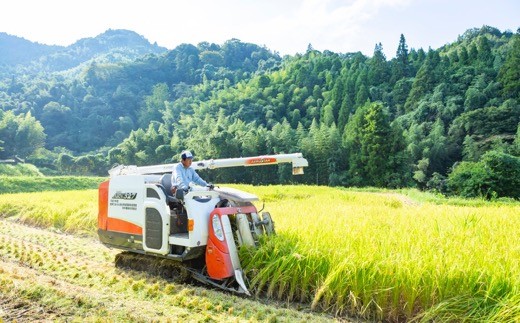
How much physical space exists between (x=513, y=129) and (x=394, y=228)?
4578 cm

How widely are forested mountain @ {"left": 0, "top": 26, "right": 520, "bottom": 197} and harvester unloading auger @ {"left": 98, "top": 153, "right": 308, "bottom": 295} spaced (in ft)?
73.0

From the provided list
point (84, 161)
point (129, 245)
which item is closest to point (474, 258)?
point (129, 245)

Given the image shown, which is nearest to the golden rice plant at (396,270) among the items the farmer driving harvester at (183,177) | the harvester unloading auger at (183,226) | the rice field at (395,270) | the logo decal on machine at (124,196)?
the rice field at (395,270)

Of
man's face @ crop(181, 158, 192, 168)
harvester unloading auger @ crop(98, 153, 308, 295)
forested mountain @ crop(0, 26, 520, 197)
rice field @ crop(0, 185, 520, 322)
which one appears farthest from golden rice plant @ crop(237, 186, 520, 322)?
forested mountain @ crop(0, 26, 520, 197)

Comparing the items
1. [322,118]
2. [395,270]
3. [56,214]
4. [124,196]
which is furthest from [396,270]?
[322,118]

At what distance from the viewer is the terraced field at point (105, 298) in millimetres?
4406

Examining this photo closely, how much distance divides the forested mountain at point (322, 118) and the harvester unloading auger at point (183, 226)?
876 inches

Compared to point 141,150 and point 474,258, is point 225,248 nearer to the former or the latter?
point 474,258

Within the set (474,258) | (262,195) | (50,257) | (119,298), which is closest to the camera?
(474,258)

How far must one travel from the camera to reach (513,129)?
4472 centimetres

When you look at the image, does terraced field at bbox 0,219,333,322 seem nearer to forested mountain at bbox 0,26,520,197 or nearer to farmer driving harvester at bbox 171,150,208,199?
farmer driving harvester at bbox 171,150,208,199

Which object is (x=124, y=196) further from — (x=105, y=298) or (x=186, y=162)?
(x=105, y=298)

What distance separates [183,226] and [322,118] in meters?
60.5

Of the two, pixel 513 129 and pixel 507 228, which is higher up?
pixel 513 129
